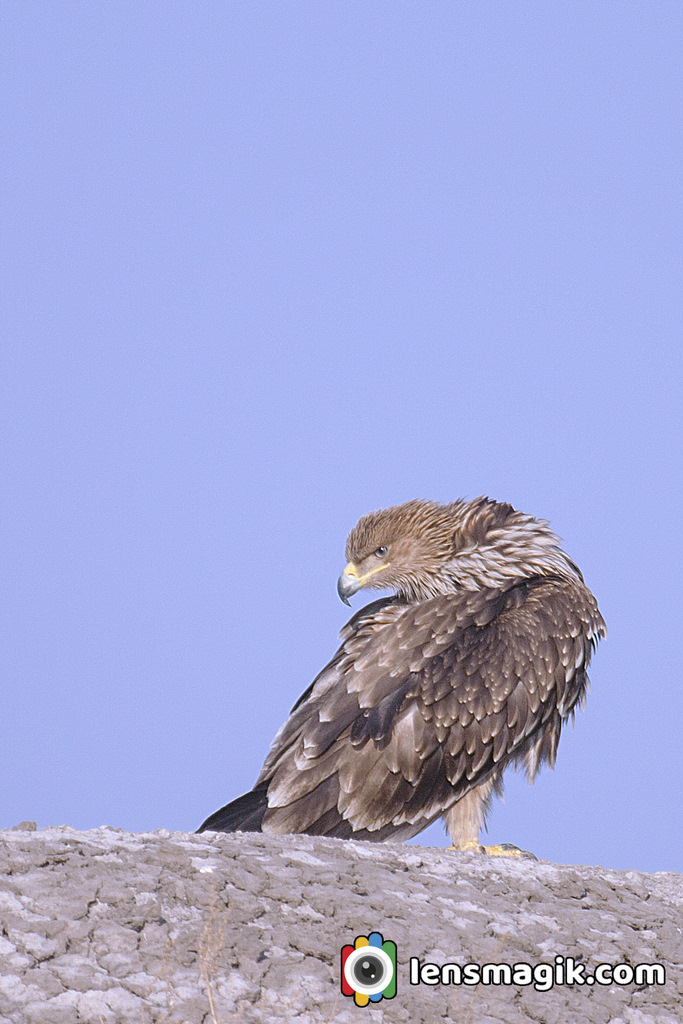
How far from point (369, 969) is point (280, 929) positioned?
0.47 m

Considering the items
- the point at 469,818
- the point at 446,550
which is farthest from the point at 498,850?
the point at 446,550

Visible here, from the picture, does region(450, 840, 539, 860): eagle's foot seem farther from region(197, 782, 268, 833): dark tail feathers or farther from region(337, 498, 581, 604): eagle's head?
region(337, 498, 581, 604): eagle's head

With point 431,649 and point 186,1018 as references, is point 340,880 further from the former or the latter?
point 431,649

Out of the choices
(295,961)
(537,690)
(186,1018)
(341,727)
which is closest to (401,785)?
(341,727)

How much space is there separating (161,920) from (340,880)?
1.08 metres

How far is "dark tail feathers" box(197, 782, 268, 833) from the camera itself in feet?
26.2

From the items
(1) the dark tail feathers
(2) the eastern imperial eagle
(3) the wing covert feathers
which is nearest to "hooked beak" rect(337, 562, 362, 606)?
(2) the eastern imperial eagle

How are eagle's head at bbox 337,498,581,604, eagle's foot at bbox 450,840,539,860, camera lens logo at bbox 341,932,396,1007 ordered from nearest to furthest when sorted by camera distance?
camera lens logo at bbox 341,932,396,1007 < eagle's foot at bbox 450,840,539,860 < eagle's head at bbox 337,498,581,604

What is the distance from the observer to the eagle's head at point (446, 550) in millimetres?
8891

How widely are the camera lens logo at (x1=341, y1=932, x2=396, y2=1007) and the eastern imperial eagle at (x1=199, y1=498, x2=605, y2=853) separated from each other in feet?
6.49

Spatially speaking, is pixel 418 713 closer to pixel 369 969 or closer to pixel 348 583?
pixel 348 583

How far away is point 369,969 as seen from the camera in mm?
5660

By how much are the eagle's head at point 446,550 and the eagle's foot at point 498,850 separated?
1.86 m

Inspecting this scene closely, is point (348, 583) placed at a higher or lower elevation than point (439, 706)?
higher
